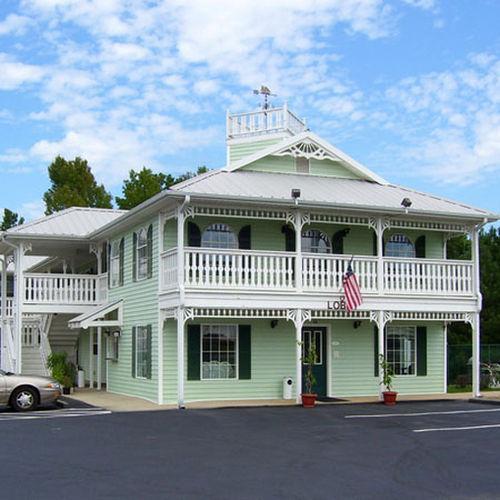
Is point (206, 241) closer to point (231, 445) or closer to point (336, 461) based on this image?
point (231, 445)

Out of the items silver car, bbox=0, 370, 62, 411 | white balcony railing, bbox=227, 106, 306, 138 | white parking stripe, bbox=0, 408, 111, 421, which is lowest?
white parking stripe, bbox=0, 408, 111, 421

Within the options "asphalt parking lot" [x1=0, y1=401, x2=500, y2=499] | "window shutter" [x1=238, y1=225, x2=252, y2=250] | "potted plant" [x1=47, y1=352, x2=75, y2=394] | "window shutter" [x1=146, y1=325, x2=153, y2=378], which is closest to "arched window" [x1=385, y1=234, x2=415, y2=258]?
"window shutter" [x1=238, y1=225, x2=252, y2=250]

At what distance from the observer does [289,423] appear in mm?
18094

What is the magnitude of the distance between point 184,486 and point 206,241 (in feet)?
43.3

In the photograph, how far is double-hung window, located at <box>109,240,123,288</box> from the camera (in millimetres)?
27781

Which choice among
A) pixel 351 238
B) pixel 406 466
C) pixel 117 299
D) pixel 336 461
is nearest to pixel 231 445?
pixel 336 461

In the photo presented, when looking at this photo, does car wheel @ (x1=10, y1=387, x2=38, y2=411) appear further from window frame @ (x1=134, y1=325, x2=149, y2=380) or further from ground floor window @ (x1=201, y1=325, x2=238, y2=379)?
ground floor window @ (x1=201, y1=325, x2=238, y2=379)

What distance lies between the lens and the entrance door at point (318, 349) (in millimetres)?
24891

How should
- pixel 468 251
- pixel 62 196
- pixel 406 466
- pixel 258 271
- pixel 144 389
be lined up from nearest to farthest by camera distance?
pixel 406 466
pixel 258 271
pixel 144 389
pixel 468 251
pixel 62 196

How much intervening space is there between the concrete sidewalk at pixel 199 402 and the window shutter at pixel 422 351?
32.0 inches

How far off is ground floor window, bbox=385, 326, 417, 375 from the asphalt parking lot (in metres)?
5.39

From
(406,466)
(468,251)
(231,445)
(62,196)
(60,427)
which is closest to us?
(406,466)

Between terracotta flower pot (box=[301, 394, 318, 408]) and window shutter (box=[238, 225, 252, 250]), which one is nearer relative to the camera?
terracotta flower pot (box=[301, 394, 318, 408])

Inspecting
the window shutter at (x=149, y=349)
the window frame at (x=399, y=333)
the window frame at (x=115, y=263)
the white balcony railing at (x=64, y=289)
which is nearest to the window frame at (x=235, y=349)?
the window shutter at (x=149, y=349)
